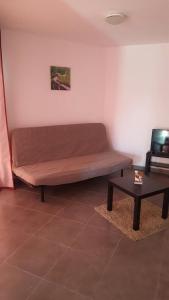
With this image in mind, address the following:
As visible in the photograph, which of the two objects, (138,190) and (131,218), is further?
(131,218)

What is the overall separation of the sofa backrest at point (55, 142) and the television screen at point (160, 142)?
81 centimetres

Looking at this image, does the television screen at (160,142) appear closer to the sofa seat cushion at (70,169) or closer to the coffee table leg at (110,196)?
the sofa seat cushion at (70,169)

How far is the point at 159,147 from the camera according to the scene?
371 cm

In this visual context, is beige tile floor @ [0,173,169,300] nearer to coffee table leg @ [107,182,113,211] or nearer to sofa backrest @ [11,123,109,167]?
coffee table leg @ [107,182,113,211]

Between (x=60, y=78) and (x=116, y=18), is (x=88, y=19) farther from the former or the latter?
(x=60, y=78)

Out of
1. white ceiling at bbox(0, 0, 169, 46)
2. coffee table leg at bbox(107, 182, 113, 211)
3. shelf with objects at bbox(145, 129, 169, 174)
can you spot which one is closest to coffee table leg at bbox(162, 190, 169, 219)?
coffee table leg at bbox(107, 182, 113, 211)

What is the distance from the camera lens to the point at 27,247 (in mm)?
1988

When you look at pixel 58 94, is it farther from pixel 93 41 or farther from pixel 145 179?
pixel 145 179

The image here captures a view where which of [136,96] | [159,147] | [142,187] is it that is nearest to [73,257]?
[142,187]

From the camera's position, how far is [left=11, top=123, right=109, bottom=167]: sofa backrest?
309 centimetres

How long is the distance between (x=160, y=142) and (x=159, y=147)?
9 centimetres

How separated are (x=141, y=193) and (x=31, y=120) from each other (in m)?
2.06

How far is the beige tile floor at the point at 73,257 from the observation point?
1563mm

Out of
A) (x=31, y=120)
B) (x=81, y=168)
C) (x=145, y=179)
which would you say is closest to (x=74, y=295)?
(x=145, y=179)
